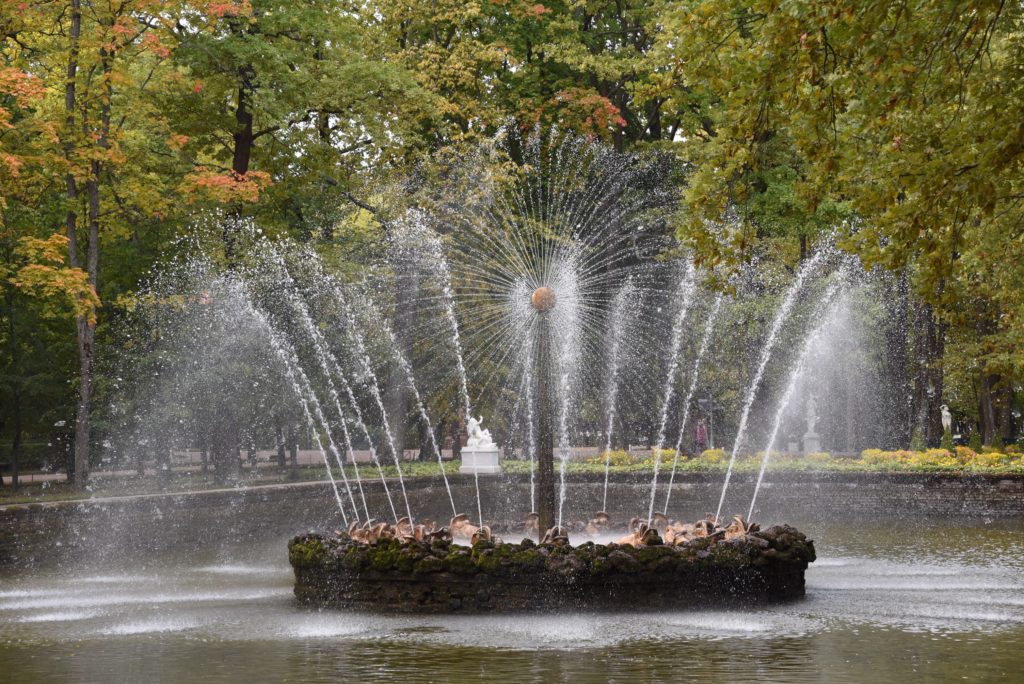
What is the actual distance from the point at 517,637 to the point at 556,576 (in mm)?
1596

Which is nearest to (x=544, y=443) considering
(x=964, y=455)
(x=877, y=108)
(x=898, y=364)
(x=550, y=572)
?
(x=550, y=572)

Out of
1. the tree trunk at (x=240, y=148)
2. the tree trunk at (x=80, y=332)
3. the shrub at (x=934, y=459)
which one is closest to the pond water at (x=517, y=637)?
the tree trunk at (x=80, y=332)

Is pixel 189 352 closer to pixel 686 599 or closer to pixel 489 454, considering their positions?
pixel 489 454

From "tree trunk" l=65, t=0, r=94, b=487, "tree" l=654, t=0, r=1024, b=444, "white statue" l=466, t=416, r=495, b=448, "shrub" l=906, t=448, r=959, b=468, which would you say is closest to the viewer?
"tree" l=654, t=0, r=1024, b=444

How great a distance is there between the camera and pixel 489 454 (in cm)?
3469

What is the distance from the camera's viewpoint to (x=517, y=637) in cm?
1173

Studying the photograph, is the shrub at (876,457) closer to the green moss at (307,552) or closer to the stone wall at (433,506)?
the stone wall at (433,506)

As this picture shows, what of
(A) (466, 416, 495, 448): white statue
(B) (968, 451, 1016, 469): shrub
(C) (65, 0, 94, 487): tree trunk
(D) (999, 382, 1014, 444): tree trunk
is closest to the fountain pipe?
(C) (65, 0, 94, 487): tree trunk

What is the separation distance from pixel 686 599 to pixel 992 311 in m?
31.8

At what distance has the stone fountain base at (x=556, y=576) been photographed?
1330 centimetres

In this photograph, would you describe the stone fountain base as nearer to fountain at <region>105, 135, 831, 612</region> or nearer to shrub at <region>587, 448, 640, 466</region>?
fountain at <region>105, 135, 831, 612</region>

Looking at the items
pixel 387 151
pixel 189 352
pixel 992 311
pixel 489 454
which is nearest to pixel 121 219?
pixel 189 352

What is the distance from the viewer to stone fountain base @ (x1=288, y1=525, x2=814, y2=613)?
1330 cm

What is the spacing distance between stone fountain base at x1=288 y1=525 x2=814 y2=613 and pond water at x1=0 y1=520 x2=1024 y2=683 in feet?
1.17
